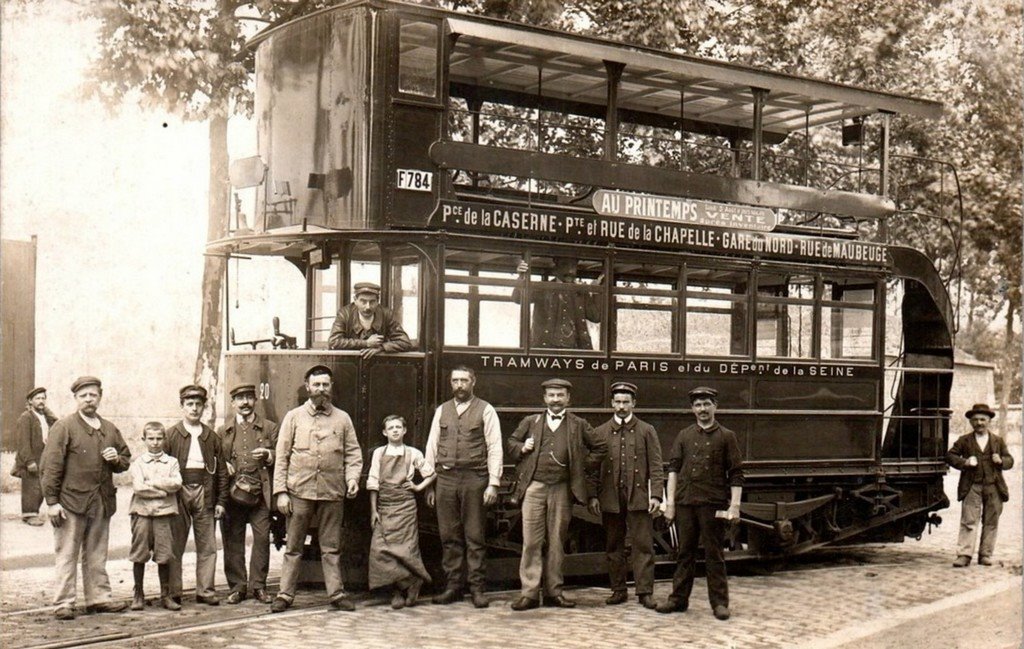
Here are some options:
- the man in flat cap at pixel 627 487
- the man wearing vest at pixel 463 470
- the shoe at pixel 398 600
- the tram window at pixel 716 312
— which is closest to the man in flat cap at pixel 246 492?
the shoe at pixel 398 600

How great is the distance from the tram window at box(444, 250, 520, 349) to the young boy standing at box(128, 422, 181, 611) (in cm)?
251

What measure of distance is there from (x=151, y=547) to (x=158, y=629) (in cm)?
96

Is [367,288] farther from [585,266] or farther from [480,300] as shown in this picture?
[585,266]

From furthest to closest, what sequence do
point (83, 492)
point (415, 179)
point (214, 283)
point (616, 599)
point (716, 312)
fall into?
point (214, 283), point (716, 312), point (415, 179), point (616, 599), point (83, 492)

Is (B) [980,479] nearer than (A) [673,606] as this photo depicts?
No

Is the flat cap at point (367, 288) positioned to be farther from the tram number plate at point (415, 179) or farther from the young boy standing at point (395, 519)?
the young boy standing at point (395, 519)

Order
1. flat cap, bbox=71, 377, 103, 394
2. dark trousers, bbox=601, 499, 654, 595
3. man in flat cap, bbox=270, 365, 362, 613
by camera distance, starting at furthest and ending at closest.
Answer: dark trousers, bbox=601, 499, 654, 595
man in flat cap, bbox=270, 365, 362, 613
flat cap, bbox=71, 377, 103, 394

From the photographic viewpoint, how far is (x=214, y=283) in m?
14.3

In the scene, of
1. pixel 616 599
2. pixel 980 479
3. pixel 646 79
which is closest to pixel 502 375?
pixel 616 599

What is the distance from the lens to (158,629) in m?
8.15

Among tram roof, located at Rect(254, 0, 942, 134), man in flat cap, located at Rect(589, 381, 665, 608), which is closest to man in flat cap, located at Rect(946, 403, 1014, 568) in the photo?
tram roof, located at Rect(254, 0, 942, 134)

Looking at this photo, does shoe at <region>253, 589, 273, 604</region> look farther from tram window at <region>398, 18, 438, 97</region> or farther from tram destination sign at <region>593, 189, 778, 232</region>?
tram destination sign at <region>593, 189, 778, 232</region>

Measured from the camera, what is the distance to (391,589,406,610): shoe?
30.1ft

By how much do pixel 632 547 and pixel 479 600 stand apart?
1.36 metres
